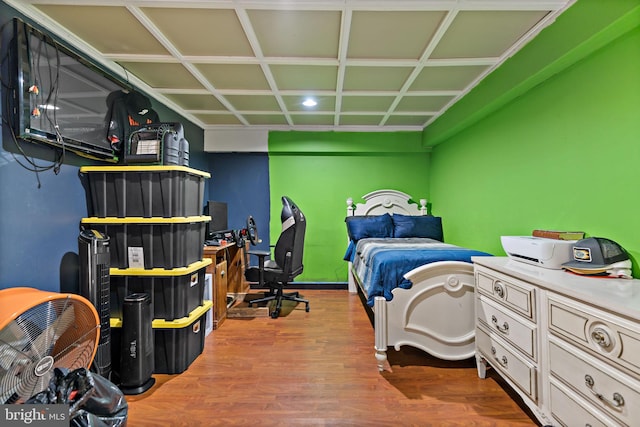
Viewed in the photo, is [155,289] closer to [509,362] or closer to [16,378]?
[16,378]

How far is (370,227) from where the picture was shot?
3.90 m

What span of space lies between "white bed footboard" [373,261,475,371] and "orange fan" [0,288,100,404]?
1.77 metres

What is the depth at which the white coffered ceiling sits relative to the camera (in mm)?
1714

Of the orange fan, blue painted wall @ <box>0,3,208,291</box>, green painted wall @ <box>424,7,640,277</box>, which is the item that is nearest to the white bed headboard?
green painted wall @ <box>424,7,640,277</box>

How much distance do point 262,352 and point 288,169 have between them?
9.08 ft

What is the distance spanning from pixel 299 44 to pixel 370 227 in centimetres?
245

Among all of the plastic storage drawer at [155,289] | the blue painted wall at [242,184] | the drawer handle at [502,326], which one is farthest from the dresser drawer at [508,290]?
the blue painted wall at [242,184]

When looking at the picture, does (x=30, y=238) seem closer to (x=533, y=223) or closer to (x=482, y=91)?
(x=533, y=223)

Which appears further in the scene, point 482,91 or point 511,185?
point 482,91

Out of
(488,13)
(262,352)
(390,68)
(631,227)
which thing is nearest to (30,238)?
(262,352)

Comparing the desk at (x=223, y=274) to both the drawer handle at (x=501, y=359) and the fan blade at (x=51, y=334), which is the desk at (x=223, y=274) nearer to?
the fan blade at (x=51, y=334)

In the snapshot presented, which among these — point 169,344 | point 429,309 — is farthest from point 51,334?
point 429,309

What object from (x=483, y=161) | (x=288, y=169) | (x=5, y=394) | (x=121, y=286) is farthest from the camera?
(x=288, y=169)

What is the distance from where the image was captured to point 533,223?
219 centimetres
